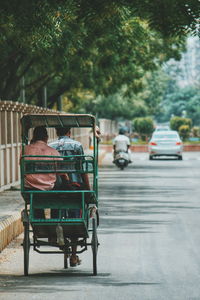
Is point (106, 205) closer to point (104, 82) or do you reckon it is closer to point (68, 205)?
point (68, 205)

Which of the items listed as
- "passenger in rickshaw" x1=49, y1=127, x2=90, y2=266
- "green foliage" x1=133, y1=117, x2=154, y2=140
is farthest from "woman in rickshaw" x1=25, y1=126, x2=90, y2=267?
"green foliage" x1=133, y1=117, x2=154, y2=140

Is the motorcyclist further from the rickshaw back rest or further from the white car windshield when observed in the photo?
the rickshaw back rest

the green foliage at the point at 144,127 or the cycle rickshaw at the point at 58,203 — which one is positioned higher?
the cycle rickshaw at the point at 58,203

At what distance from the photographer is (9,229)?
12.6 m

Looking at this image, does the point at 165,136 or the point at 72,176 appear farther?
the point at 165,136

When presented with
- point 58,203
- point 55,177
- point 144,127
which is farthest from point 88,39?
point 144,127

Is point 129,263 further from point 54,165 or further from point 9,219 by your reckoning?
point 9,219

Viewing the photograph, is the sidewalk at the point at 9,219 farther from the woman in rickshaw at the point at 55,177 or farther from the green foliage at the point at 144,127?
the green foliage at the point at 144,127

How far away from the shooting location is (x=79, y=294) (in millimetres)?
8500

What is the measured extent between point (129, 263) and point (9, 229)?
2685 millimetres

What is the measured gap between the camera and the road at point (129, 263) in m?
8.62

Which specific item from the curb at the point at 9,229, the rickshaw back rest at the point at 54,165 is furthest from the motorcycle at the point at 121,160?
the rickshaw back rest at the point at 54,165

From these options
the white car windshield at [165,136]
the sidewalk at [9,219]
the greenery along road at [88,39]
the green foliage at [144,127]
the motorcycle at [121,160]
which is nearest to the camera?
the sidewalk at [9,219]

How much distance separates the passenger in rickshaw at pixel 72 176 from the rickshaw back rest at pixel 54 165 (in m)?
0.22
